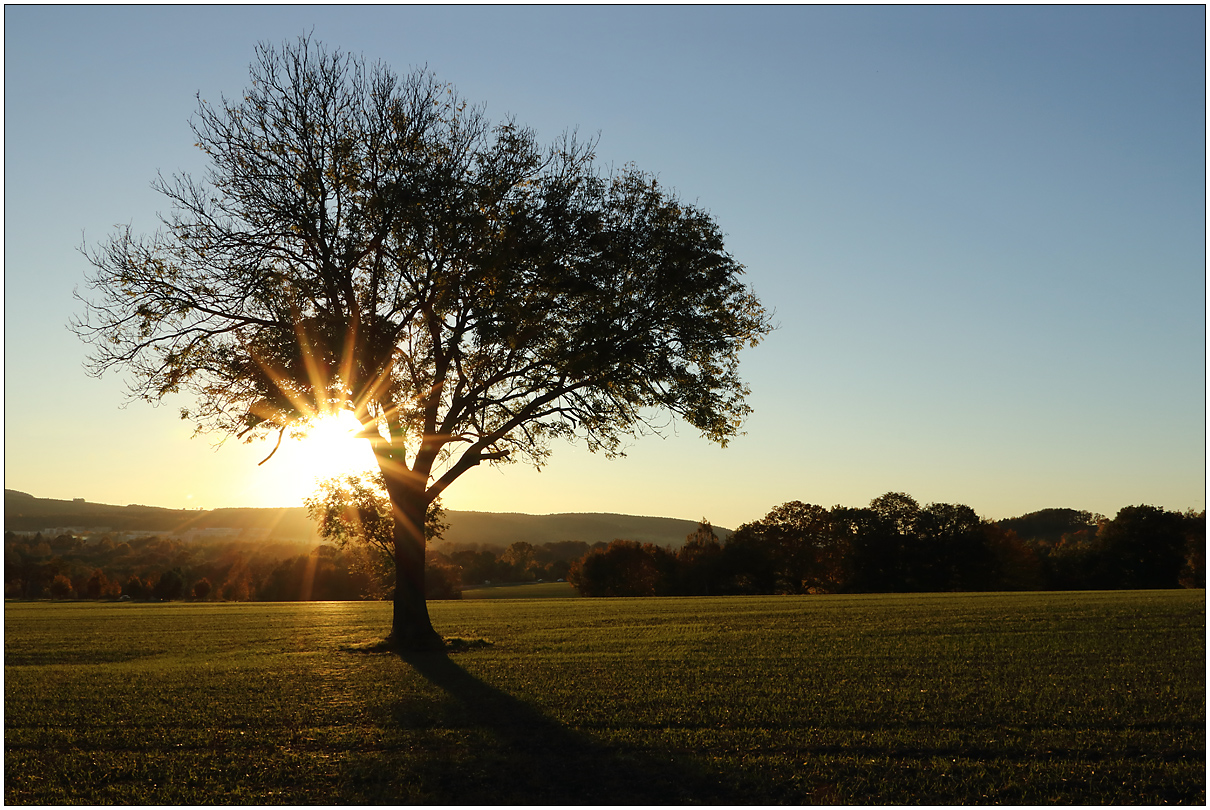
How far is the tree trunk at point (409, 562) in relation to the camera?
930 inches

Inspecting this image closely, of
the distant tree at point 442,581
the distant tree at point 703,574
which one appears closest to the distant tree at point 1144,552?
the distant tree at point 703,574

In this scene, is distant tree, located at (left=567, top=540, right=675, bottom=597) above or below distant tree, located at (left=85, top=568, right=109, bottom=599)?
above

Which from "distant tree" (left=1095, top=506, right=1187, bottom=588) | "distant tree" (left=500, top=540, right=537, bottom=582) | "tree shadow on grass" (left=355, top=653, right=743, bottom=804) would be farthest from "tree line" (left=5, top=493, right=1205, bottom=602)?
"tree shadow on grass" (left=355, top=653, right=743, bottom=804)

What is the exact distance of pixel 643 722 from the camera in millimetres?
11555

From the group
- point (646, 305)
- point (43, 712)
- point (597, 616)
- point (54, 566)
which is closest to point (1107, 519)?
point (597, 616)

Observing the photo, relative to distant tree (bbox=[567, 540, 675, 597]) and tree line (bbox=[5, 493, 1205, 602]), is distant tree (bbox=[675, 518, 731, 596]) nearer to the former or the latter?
tree line (bbox=[5, 493, 1205, 602])

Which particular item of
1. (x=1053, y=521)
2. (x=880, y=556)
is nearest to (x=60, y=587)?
(x=880, y=556)

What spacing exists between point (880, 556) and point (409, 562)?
263ft

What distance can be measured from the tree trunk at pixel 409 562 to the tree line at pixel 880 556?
246 feet

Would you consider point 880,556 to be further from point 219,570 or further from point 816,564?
point 219,570

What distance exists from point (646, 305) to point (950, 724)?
14030 mm

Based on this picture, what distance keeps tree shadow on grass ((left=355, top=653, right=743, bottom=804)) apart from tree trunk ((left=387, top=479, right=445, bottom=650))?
11.5 m

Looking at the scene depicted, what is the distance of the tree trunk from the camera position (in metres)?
23.6

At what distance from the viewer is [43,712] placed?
45.2 feet
